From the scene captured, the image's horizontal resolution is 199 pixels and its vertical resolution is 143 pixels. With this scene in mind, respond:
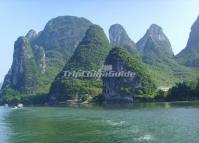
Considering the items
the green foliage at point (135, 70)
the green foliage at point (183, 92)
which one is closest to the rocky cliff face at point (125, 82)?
the green foliage at point (135, 70)

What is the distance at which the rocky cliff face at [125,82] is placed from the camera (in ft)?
554

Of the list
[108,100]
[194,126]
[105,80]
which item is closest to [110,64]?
[105,80]

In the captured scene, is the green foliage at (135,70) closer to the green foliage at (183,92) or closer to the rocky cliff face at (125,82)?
the rocky cliff face at (125,82)

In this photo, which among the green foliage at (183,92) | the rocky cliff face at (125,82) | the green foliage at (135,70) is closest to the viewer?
the green foliage at (183,92)

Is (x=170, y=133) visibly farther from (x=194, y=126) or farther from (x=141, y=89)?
(x=141, y=89)

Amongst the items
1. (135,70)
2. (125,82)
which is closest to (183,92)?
(125,82)

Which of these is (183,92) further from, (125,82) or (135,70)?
(135,70)

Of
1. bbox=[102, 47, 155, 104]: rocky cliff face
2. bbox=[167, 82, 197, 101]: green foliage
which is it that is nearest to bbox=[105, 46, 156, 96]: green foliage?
bbox=[102, 47, 155, 104]: rocky cliff face

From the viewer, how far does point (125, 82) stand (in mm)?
180000

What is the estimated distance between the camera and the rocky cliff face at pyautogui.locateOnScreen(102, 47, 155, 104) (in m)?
169

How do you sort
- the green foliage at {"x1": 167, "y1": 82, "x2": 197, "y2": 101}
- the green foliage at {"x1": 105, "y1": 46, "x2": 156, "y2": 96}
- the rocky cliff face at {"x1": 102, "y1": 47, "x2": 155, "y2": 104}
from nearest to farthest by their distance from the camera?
the green foliage at {"x1": 167, "y1": 82, "x2": 197, "y2": 101}
the green foliage at {"x1": 105, "y1": 46, "x2": 156, "y2": 96}
the rocky cliff face at {"x1": 102, "y1": 47, "x2": 155, "y2": 104}

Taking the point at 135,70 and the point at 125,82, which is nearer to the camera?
the point at 125,82

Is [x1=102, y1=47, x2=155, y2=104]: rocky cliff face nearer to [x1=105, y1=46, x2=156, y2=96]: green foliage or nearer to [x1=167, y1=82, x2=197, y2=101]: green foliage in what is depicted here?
[x1=105, y1=46, x2=156, y2=96]: green foliage

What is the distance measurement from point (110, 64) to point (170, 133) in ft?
464
